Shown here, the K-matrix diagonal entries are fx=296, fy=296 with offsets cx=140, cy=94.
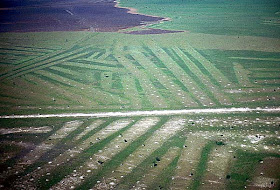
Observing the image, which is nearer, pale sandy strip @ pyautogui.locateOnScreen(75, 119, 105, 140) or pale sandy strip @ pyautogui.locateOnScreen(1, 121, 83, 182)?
pale sandy strip @ pyautogui.locateOnScreen(1, 121, 83, 182)

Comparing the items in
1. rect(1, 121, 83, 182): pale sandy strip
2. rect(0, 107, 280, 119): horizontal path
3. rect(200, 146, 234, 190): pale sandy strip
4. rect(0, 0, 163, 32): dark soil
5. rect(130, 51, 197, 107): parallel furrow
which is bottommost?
rect(1, 121, 83, 182): pale sandy strip

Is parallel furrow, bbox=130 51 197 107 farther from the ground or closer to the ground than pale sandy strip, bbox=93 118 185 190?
farther from the ground

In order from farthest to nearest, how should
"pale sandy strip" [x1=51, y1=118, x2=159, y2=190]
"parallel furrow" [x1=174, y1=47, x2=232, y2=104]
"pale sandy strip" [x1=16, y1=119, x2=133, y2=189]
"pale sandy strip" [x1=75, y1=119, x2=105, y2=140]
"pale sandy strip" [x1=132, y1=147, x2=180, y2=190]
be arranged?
"parallel furrow" [x1=174, y1=47, x2=232, y2=104]
"pale sandy strip" [x1=75, y1=119, x2=105, y2=140]
"pale sandy strip" [x1=16, y1=119, x2=133, y2=189]
"pale sandy strip" [x1=51, y1=118, x2=159, y2=190]
"pale sandy strip" [x1=132, y1=147, x2=180, y2=190]

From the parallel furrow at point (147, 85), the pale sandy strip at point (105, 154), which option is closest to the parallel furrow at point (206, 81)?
the parallel furrow at point (147, 85)

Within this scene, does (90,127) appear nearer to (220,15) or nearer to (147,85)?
(147,85)

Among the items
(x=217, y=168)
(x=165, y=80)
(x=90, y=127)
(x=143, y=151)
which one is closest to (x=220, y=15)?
(x=165, y=80)

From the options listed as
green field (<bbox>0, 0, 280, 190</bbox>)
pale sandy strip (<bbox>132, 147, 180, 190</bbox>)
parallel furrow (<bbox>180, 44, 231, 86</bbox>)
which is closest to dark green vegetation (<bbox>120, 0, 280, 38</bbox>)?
green field (<bbox>0, 0, 280, 190</bbox>)

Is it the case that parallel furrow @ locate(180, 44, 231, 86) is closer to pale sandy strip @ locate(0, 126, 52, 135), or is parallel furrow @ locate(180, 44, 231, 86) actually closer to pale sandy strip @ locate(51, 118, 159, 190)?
pale sandy strip @ locate(51, 118, 159, 190)

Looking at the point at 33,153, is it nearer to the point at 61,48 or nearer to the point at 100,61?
the point at 100,61
